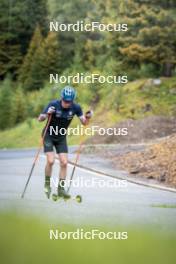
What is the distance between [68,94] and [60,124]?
26 centimetres

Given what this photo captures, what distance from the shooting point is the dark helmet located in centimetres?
920

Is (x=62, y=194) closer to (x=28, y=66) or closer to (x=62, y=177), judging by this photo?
(x=62, y=177)

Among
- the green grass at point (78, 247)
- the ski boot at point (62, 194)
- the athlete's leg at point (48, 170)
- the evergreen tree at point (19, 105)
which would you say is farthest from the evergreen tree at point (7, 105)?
the green grass at point (78, 247)

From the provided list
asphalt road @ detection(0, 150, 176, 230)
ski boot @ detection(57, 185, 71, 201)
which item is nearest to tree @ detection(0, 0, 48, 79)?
asphalt road @ detection(0, 150, 176, 230)

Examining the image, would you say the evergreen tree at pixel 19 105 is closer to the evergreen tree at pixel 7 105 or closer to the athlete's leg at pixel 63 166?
the evergreen tree at pixel 7 105

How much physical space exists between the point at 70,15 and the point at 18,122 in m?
1.03

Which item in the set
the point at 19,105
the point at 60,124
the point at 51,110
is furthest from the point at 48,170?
the point at 19,105

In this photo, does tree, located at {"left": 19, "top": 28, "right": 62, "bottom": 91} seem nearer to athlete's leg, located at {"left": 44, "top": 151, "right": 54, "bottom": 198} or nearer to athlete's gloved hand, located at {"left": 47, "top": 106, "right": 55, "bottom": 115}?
athlete's gloved hand, located at {"left": 47, "top": 106, "right": 55, "bottom": 115}

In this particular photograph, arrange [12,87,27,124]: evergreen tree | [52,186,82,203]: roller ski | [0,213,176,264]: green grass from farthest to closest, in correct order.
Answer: [12,87,27,124]: evergreen tree, [52,186,82,203]: roller ski, [0,213,176,264]: green grass

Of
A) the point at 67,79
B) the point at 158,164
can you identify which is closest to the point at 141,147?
the point at 158,164

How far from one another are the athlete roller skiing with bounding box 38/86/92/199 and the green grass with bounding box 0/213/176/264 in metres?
0.34

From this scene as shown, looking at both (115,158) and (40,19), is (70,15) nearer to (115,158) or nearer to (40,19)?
(40,19)

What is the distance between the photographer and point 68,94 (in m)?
9.20

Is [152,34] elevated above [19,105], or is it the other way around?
[152,34]
